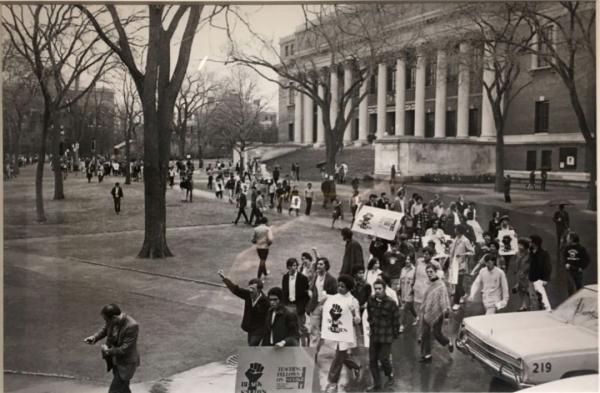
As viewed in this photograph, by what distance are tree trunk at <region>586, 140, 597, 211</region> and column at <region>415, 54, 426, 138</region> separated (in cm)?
234

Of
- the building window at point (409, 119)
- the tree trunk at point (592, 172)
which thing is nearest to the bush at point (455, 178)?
the tree trunk at point (592, 172)

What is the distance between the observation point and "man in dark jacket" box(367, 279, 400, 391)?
5.75m

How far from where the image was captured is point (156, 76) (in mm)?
6504

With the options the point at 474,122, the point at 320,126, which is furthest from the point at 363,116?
the point at 474,122

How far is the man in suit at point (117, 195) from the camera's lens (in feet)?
21.1

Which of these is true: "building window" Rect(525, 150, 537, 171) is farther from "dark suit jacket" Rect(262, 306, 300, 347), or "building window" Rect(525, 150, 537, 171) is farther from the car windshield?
"dark suit jacket" Rect(262, 306, 300, 347)

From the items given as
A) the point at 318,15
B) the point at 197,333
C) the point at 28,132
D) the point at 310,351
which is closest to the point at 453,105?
the point at 318,15

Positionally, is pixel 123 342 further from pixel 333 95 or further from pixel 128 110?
pixel 333 95

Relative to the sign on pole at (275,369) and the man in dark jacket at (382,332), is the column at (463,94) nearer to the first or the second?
the man in dark jacket at (382,332)

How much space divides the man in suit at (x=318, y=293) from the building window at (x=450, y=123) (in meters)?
3.55

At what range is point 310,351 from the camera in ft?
19.9

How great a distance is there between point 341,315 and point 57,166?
3671mm

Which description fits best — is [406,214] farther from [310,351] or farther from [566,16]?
[566,16]

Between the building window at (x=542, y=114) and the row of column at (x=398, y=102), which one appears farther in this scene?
the row of column at (x=398, y=102)
